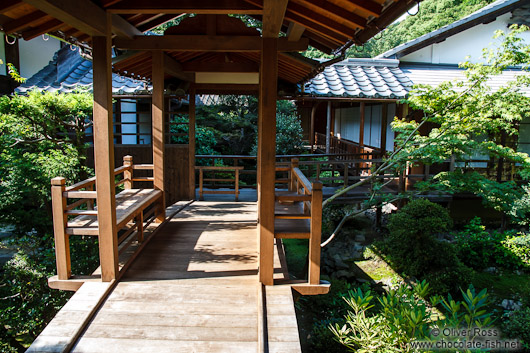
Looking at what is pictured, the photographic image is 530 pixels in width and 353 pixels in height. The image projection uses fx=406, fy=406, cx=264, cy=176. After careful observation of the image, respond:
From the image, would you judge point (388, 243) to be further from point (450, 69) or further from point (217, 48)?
point (450, 69)

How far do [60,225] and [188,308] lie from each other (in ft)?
5.75

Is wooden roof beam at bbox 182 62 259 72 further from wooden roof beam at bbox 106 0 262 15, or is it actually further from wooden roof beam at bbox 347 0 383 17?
wooden roof beam at bbox 347 0 383 17

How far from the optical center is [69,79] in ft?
37.4

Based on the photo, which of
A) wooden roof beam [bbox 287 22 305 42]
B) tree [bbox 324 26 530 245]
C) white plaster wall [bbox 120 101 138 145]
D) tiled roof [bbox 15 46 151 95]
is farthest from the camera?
white plaster wall [bbox 120 101 138 145]

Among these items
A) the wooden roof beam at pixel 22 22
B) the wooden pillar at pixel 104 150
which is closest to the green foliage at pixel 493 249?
the wooden pillar at pixel 104 150

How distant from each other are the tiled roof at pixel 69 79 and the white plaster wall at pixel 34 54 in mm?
624

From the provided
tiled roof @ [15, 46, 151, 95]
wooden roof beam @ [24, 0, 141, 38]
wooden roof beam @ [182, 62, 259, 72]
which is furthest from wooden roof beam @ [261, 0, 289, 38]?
tiled roof @ [15, 46, 151, 95]

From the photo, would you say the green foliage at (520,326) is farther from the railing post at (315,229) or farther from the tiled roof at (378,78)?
the tiled roof at (378,78)

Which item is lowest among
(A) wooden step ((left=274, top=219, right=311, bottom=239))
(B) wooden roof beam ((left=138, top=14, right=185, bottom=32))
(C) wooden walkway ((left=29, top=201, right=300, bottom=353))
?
(C) wooden walkway ((left=29, top=201, right=300, bottom=353))

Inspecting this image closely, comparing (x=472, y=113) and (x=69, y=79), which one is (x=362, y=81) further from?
(x=69, y=79)

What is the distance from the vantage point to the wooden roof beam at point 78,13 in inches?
135

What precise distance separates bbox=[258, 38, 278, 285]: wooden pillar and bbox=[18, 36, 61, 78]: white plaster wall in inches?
457

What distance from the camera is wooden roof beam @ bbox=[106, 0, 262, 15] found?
451 centimetres

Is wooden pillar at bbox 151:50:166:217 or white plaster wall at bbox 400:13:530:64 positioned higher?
white plaster wall at bbox 400:13:530:64
